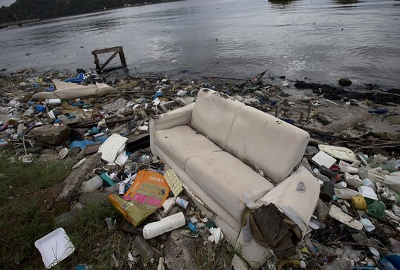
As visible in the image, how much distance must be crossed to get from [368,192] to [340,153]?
3.75 feet

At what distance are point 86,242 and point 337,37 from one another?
20336 millimetres

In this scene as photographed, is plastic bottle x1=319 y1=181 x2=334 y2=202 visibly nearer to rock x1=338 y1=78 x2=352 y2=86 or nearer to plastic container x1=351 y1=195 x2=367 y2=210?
plastic container x1=351 y1=195 x2=367 y2=210

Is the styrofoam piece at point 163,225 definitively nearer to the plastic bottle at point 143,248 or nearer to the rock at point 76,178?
the plastic bottle at point 143,248

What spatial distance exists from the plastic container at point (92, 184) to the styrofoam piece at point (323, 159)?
3.85 meters

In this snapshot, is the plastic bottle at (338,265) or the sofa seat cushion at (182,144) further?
the sofa seat cushion at (182,144)

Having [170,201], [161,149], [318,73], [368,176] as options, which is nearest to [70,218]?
[170,201]

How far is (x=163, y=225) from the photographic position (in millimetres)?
2811

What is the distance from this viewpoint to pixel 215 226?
2898 mm

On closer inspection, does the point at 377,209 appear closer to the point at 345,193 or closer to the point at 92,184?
the point at 345,193

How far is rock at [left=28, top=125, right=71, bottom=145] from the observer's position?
4.98 metres

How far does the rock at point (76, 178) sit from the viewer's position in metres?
3.33

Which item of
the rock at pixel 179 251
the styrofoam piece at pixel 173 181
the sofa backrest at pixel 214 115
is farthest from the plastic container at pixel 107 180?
the sofa backrest at pixel 214 115

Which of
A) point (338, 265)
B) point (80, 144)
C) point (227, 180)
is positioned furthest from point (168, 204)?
point (80, 144)

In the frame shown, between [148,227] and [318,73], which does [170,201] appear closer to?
[148,227]
